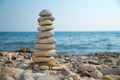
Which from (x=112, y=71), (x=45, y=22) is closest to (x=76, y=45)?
(x=45, y=22)

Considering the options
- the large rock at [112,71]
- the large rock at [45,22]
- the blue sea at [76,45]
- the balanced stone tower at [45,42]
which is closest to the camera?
the large rock at [112,71]

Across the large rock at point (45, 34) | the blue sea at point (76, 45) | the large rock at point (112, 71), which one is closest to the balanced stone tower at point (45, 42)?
the large rock at point (45, 34)

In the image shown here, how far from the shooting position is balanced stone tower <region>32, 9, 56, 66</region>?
838 cm

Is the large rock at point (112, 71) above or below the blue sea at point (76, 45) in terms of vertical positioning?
above

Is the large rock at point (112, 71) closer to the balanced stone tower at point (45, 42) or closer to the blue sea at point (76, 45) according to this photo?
the balanced stone tower at point (45, 42)

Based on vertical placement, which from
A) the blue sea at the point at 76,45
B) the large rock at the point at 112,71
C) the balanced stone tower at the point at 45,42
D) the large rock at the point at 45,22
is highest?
the large rock at the point at 45,22

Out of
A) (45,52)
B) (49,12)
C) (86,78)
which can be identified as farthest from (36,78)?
(49,12)

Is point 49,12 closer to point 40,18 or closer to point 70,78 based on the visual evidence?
point 40,18

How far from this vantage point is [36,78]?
19.6ft

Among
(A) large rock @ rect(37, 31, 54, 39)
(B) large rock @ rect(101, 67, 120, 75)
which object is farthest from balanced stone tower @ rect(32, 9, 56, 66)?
(B) large rock @ rect(101, 67, 120, 75)

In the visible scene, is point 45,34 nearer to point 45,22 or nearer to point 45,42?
point 45,42

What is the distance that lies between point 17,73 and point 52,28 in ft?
8.12

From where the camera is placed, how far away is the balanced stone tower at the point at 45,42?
8383 mm

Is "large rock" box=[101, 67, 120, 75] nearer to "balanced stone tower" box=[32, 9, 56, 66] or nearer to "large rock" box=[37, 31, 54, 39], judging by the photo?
"balanced stone tower" box=[32, 9, 56, 66]
